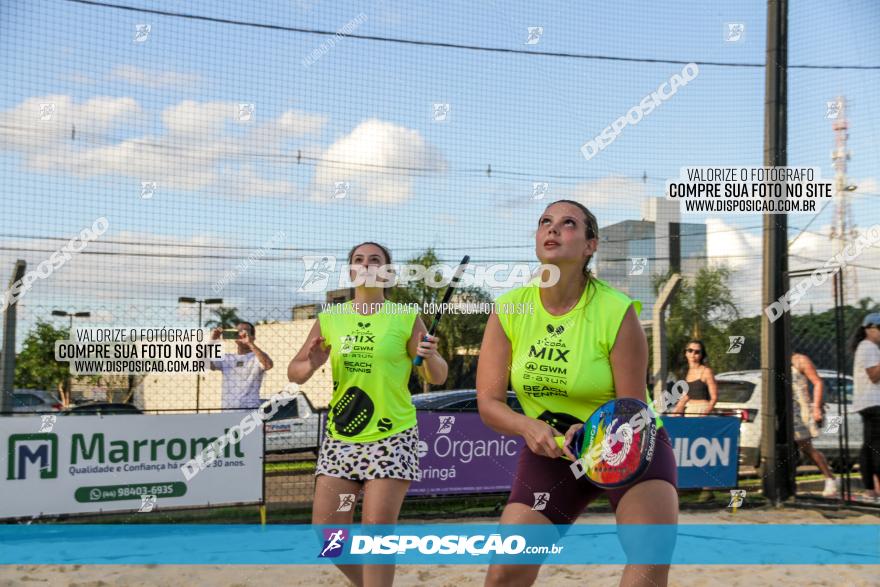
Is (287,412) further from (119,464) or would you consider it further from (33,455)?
(33,455)

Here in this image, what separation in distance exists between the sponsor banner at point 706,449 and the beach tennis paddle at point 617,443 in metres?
5.55

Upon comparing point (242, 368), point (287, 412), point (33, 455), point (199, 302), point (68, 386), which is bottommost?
point (33, 455)

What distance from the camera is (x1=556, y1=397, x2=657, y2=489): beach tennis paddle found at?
257 cm

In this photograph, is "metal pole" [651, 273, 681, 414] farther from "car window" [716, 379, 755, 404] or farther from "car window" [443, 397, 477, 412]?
"car window" [443, 397, 477, 412]

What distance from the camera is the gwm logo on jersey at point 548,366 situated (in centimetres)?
281

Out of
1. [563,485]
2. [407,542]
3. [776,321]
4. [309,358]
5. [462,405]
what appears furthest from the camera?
[776,321]

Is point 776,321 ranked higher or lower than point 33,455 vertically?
higher

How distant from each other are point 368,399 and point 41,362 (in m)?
Result: 3.96

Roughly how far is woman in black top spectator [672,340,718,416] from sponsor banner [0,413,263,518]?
169 inches

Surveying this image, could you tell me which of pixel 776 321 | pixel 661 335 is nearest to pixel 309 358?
pixel 661 335

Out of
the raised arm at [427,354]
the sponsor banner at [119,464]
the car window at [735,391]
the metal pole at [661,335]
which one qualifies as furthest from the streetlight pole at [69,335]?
the car window at [735,391]

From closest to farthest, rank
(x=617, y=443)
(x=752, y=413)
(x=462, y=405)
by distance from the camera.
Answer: (x=617, y=443), (x=462, y=405), (x=752, y=413)

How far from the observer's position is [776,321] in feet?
27.9

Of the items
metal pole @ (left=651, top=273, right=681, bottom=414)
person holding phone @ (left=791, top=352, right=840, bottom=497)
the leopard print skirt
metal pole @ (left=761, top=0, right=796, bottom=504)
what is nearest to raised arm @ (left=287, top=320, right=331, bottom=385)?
the leopard print skirt
